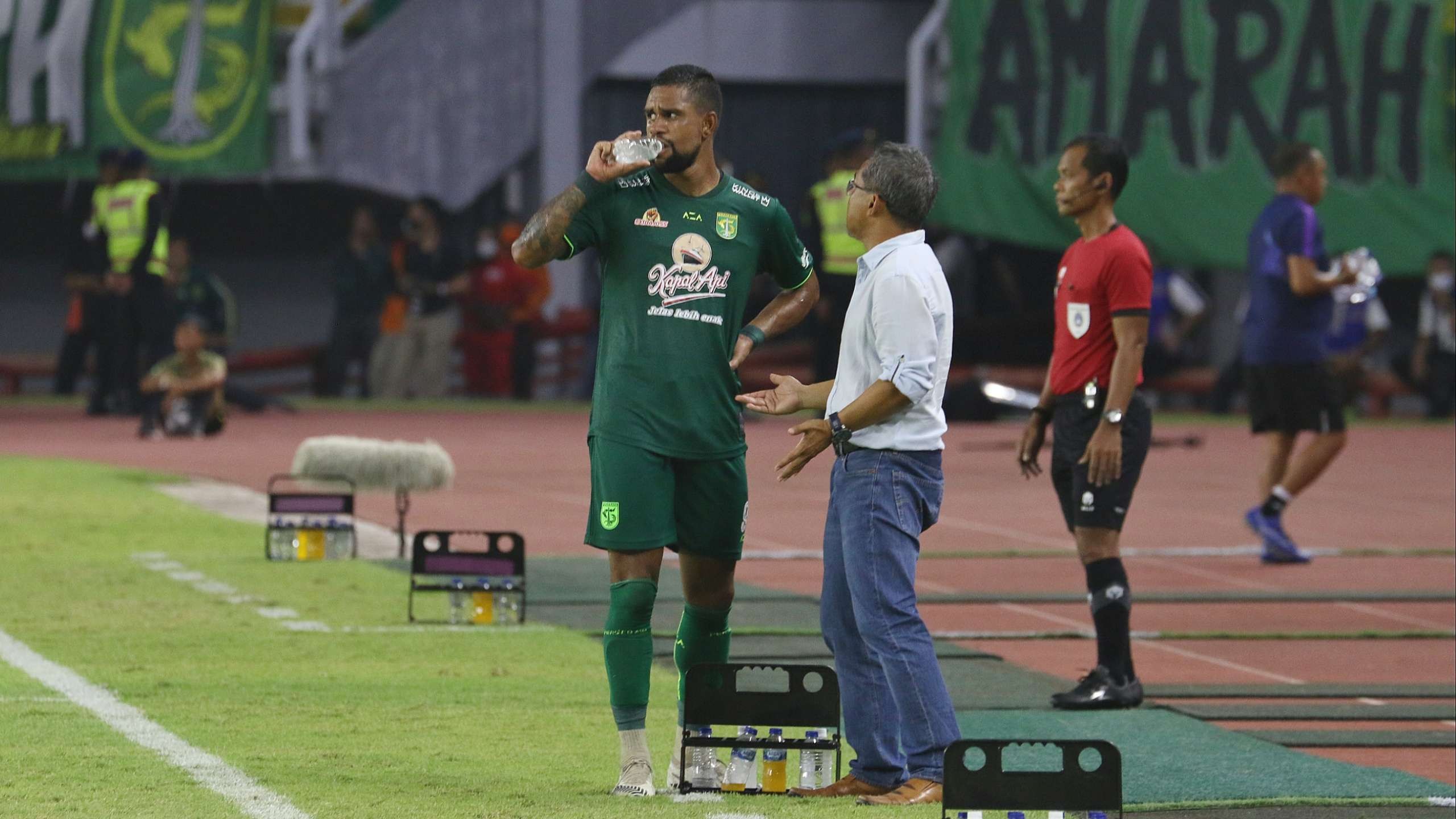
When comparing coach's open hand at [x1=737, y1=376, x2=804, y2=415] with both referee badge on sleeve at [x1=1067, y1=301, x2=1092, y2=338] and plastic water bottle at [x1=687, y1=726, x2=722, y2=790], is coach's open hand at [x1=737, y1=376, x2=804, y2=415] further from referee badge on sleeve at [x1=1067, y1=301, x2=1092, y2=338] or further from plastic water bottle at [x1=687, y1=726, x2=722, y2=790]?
referee badge on sleeve at [x1=1067, y1=301, x2=1092, y2=338]

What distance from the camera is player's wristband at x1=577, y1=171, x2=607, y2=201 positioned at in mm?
6375

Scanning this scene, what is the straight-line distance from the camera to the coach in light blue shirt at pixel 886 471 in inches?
241

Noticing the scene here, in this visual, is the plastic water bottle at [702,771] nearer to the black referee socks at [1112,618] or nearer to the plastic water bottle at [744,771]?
the plastic water bottle at [744,771]

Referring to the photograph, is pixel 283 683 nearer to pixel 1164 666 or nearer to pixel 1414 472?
pixel 1164 666

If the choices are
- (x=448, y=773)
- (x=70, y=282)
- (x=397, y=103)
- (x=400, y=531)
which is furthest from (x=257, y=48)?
(x=448, y=773)

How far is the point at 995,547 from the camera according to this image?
13461mm

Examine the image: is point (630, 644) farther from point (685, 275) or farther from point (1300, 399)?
point (1300, 399)

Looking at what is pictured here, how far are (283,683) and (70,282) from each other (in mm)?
17287

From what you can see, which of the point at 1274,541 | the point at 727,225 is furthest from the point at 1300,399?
the point at 727,225

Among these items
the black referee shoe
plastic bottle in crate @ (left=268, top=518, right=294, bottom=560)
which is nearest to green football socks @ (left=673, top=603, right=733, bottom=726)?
the black referee shoe

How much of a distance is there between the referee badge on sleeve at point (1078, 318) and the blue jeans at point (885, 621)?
87.2 inches

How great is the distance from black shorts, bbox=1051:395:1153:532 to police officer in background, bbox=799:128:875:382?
11066 mm

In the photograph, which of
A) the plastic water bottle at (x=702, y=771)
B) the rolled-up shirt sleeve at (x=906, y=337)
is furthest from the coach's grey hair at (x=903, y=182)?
the plastic water bottle at (x=702, y=771)

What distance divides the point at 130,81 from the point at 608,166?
2134 centimetres
